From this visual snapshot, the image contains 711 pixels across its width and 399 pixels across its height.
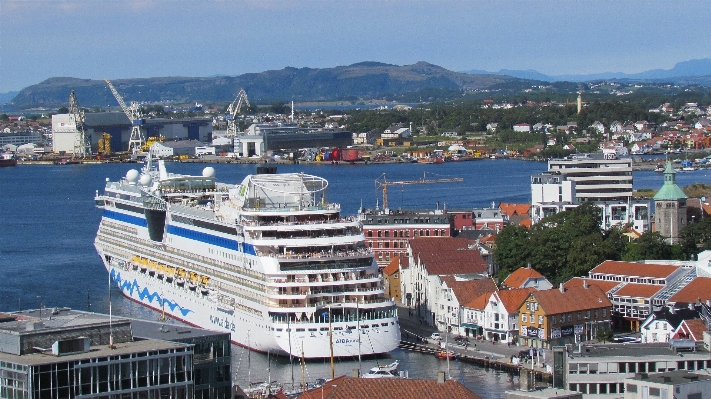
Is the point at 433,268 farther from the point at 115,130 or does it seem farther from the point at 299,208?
the point at 115,130

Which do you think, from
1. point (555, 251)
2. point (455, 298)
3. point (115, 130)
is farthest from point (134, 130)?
point (455, 298)

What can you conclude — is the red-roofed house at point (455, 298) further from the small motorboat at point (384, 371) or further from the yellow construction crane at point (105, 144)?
the yellow construction crane at point (105, 144)

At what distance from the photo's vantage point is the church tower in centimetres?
4288

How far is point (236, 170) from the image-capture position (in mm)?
104625

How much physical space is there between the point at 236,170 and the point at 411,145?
2841cm

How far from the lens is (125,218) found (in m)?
41.2

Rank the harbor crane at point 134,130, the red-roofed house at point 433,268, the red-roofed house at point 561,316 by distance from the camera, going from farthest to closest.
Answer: the harbor crane at point 134,130 < the red-roofed house at point 433,268 < the red-roofed house at point 561,316

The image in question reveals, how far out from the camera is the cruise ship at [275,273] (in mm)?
28688

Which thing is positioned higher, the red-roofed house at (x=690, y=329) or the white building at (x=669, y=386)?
the white building at (x=669, y=386)

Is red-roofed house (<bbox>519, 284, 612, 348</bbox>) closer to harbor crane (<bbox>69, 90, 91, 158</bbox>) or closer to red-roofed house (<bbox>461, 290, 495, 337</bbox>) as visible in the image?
red-roofed house (<bbox>461, 290, 495, 337</bbox>)

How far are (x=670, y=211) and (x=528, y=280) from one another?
35.5 ft

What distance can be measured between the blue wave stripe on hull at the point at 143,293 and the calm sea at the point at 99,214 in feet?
1.13

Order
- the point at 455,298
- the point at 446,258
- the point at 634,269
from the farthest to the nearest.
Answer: the point at 446,258 < the point at 634,269 < the point at 455,298

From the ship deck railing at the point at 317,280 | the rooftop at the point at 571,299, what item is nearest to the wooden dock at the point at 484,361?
the ship deck railing at the point at 317,280
